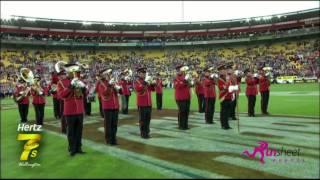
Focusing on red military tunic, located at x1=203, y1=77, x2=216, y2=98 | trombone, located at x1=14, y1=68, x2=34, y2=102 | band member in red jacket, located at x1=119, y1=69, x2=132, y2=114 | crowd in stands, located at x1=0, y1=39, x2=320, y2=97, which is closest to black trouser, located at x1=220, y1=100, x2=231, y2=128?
red military tunic, located at x1=203, y1=77, x2=216, y2=98

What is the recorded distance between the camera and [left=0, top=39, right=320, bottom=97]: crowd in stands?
1838 inches

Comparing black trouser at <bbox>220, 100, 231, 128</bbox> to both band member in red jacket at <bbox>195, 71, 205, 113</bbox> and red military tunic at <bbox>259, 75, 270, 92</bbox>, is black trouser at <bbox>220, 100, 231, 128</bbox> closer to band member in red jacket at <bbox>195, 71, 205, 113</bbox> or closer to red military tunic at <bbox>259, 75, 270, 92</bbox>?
red military tunic at <bbox>259, 75, 270, 92</bbox>

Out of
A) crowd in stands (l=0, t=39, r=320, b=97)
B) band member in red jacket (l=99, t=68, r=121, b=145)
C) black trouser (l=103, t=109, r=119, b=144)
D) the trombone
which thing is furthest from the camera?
crowd in stands (l=0, t=39, r=320, b=97)

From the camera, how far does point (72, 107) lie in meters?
8.80

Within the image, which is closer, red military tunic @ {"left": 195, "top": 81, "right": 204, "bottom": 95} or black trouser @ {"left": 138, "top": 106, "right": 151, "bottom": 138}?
black trouser @ {"left": 138, "top": 106, "right": 151, "bottom": 138}

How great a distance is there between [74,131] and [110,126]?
1.32 metres

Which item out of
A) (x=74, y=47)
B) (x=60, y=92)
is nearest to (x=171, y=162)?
(x=60, y=92)

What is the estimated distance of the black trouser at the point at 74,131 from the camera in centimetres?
863

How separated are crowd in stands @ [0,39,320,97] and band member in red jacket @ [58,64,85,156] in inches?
1365

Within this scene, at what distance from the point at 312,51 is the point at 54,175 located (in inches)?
1969

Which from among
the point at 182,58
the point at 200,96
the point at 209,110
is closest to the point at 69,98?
the point at 209,110

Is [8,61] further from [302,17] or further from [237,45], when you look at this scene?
[302,17]

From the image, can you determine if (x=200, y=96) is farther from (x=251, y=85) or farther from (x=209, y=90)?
(x=209, y=90)

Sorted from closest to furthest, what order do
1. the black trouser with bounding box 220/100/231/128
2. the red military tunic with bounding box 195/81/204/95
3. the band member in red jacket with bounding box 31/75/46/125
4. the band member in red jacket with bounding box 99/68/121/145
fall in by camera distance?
1. the band member in red jacket with bounding box 99/68/121/145
2. the black trouser with bounding box 220/100/231/128
3. the band member in red jacket with bounding box 31/75/46/125
4. the red military tunic with bounding box 195/81/204/95
